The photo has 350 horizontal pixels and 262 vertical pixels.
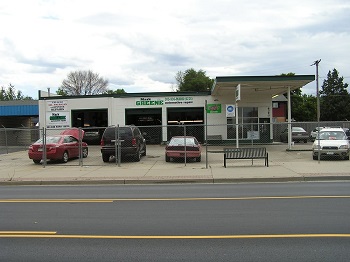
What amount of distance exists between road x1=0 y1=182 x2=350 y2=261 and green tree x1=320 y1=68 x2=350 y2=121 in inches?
2525

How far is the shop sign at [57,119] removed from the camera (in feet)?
101

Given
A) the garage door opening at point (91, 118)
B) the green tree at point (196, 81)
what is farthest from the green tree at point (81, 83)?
the garage door opening at point (91, 118)

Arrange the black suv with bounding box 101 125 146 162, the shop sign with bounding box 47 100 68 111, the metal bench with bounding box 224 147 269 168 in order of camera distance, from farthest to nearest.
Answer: the shop sign with bounding box 47 100 68 111, the black suv with bounding box 101 125 146 162, the metal bench with bounding box 224 147 269 168

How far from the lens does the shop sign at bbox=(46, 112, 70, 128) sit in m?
30.8

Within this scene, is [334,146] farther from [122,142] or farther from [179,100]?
[179,100]

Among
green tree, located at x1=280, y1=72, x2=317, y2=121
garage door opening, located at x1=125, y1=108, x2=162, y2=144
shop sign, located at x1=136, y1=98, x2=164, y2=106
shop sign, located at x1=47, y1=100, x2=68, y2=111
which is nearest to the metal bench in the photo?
garage door opening, located at x1=125, y1=108, x2=162, y2=144

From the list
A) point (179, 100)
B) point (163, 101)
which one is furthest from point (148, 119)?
point (179, 100)

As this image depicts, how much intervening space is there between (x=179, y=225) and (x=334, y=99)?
2790 inches

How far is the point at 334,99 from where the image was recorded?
69688 millimetres

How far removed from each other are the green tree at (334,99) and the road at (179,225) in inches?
2525

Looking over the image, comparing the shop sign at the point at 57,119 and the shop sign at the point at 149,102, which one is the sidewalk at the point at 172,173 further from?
the shop sign at the point at 57,119

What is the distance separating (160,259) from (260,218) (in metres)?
2.77

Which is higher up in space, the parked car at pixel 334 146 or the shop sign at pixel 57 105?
the shop sign at pixel 57 105

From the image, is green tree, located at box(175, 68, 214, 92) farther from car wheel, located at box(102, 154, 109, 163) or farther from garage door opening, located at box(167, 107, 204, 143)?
car wheel, located at box(102, 154, 109, 163)
